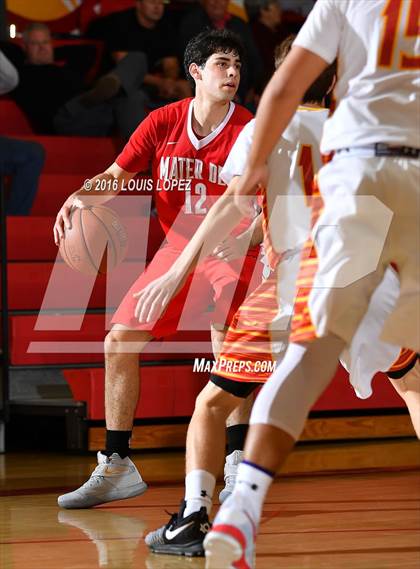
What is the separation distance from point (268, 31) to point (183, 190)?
13.4 ft

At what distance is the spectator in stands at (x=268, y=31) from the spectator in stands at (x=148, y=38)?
74cm

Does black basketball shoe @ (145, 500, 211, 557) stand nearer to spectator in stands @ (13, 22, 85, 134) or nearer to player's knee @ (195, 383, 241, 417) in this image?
player's knee @ (195, 383, 241, 417)

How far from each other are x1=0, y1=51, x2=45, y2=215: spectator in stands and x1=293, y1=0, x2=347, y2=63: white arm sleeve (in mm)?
3888

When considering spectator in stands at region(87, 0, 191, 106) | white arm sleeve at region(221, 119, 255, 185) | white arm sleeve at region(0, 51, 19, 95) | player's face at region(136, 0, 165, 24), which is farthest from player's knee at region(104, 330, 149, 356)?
player's face at region(136, 0, 165, 24)

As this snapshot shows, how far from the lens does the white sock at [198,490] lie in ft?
9.36

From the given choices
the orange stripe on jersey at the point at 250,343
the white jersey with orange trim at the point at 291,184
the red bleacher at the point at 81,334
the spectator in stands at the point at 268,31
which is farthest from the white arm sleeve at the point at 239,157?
the spectator in stands at the point at 268,31

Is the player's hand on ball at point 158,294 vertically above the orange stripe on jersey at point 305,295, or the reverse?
the orange stripe on jersey at point 305,295

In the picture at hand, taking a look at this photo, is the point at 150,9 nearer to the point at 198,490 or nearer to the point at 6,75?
the point at 6,75

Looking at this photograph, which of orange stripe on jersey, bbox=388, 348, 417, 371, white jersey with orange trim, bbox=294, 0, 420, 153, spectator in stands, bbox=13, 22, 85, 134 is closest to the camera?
white jersey with orange trim, bbox=294, 0, 420, 153

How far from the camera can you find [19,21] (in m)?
7.38

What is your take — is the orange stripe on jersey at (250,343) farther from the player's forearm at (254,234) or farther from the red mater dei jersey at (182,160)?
the red mater dei jersey at (182,160)

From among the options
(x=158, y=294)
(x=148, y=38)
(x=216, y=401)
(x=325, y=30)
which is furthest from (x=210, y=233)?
(x=148, y=38)

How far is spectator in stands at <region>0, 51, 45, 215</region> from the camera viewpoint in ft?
19.6

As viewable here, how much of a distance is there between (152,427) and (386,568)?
91.0 inches
